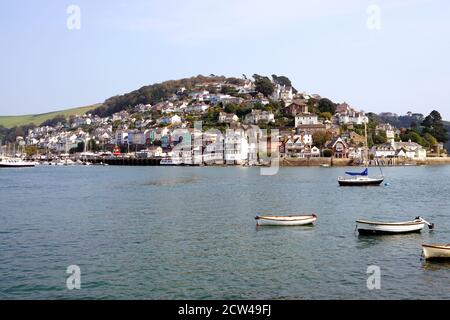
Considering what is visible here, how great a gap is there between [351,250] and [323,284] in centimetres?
520

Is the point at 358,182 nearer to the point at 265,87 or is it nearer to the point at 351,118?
the point at 351,118

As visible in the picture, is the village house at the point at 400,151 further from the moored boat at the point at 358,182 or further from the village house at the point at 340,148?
the moored boat at the point at 358,182

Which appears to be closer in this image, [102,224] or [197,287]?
[197,287]

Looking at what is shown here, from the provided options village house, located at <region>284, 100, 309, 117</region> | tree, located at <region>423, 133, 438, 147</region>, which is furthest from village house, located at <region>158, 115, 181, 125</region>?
tree, located at <region>423, 133, 438, 147</region>

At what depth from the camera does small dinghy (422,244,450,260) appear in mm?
17875

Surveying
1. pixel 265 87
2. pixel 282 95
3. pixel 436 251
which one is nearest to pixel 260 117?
pixel 282 95

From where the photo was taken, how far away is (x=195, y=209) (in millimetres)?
33656

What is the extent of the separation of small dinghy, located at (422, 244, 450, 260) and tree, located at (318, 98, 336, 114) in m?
141

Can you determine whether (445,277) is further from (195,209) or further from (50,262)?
(195,209)

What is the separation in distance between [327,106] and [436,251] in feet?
467

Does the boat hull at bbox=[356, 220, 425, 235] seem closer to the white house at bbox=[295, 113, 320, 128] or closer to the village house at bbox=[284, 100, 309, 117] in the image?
the white house at bbox=[295, 113, 320, 128]

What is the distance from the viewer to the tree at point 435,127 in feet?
484

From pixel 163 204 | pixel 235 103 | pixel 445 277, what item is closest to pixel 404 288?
pixel 445 277

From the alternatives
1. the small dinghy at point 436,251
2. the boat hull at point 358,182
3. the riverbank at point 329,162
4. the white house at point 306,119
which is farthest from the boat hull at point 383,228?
the white house at point 306,119
